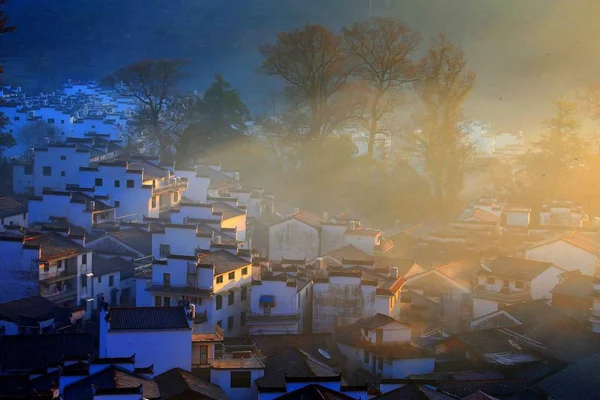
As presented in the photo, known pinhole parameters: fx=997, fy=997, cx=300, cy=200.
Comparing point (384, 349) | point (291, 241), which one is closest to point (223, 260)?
point (384, 349)

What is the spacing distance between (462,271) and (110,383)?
490 inches

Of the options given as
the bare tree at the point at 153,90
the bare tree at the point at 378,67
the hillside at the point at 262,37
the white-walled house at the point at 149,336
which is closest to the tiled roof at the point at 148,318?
the white-walled house at the point at 149,336

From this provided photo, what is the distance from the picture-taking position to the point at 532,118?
169ft

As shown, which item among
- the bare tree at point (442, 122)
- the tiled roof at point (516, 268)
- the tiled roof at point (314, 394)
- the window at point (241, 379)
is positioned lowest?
the window at point (241, 379)

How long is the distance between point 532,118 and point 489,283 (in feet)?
102

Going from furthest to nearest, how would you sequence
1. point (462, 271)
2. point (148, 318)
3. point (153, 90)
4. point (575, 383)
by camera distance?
point (153, 90) < point (462, 271) < point (575, 383) < point (148, 318)

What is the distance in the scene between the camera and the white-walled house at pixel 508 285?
72.3 ft

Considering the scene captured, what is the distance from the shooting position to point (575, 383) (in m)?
15.9

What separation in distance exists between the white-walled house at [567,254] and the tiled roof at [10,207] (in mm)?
12605

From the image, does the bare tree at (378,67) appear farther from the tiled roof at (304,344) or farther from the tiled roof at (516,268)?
the tiled roof at (304,344)

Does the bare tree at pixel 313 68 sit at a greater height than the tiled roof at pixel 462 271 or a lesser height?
greater

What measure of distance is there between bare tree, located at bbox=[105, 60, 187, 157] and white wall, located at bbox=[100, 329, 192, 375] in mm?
16840

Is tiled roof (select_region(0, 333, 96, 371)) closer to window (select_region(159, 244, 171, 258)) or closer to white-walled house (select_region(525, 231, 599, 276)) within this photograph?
window (select_region(159, 244, 171, 258))

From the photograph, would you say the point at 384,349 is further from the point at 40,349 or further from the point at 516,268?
the point at 40,349
